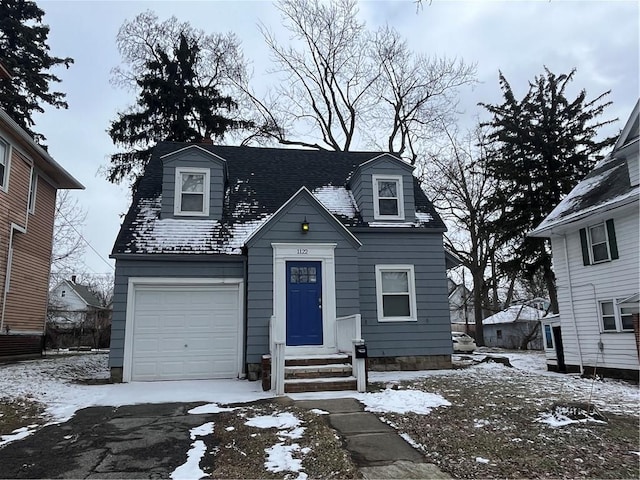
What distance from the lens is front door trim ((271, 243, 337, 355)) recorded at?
32.7ft

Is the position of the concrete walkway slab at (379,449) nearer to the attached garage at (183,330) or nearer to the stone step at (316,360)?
the stone step at (316,360)

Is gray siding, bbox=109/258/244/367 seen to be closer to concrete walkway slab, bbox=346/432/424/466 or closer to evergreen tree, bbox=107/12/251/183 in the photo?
concrete walkway slab, bbox=346/432/424/466

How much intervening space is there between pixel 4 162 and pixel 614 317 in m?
17.4

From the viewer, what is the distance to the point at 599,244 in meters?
12.0

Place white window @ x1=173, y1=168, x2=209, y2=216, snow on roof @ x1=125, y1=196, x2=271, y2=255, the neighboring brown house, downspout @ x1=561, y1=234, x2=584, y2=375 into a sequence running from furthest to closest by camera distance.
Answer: the neighboring brown house
downspout @ x1=561, y1=234, x2=584, y2=375
white window @ x1=173, y1=168, x2=209, y2=216
snow on roof @ x1=125, y1=196, x2=271, y2=255

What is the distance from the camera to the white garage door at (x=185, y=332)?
1037 centimetres

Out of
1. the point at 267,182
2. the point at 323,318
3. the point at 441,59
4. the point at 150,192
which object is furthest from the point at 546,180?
the point at 150,192

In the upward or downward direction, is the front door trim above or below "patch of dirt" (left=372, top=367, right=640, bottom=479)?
above

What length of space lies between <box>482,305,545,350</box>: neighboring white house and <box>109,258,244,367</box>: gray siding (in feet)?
69.7

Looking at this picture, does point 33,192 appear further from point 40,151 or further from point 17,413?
point 17,413

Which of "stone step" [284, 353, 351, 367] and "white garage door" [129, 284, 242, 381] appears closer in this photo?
"stone step" [284, 353, 351, 367]

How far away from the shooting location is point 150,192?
1241 centimetres

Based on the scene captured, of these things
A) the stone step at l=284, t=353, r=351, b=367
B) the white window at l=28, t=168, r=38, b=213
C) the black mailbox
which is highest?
the white window at l=28, t=168, r=38, b=213

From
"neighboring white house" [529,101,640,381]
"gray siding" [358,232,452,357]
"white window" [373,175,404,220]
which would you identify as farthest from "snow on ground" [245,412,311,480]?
"neighboring white house" [529,101,640,381]
